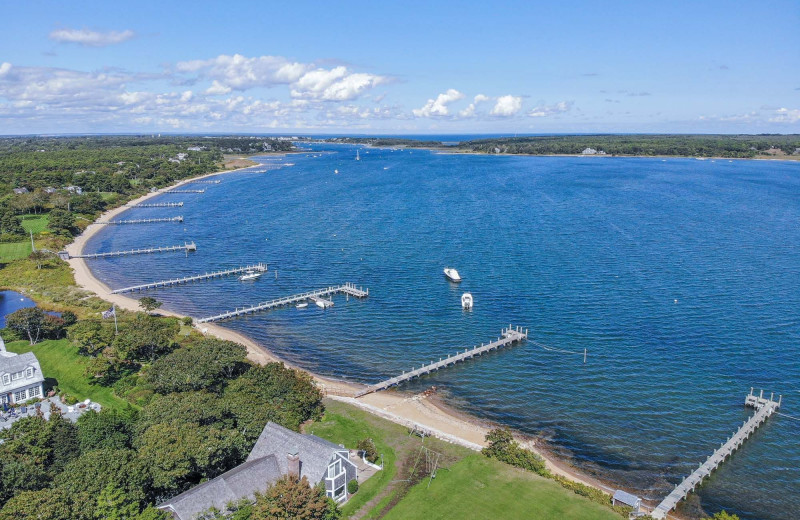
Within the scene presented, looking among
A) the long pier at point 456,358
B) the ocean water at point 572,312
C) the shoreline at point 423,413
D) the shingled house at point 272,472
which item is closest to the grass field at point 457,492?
the shingled house at point 272,472

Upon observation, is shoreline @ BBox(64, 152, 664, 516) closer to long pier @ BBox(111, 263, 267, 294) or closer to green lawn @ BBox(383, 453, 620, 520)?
green lawn @ BBox(383, 453, 620, 520)

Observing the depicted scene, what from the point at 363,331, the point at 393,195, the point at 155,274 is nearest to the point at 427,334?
the point at 363,331

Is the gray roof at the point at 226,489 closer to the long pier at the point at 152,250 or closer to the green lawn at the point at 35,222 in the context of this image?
the long pier at the point at 152,250

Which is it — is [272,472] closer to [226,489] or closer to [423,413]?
[226,489]

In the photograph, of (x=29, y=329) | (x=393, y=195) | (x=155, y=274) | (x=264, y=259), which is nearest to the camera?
(x=29, y=329)

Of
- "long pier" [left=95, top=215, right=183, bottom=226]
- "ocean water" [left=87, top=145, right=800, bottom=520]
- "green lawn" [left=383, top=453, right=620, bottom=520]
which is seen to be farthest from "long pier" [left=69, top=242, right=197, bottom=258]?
"green lawn" [left=383, top=453, right=620, bottom=520]

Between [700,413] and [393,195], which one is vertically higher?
[393,195]

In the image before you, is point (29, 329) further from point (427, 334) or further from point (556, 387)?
point (556, 387)

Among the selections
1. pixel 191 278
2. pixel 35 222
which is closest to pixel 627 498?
pixel 191 278
